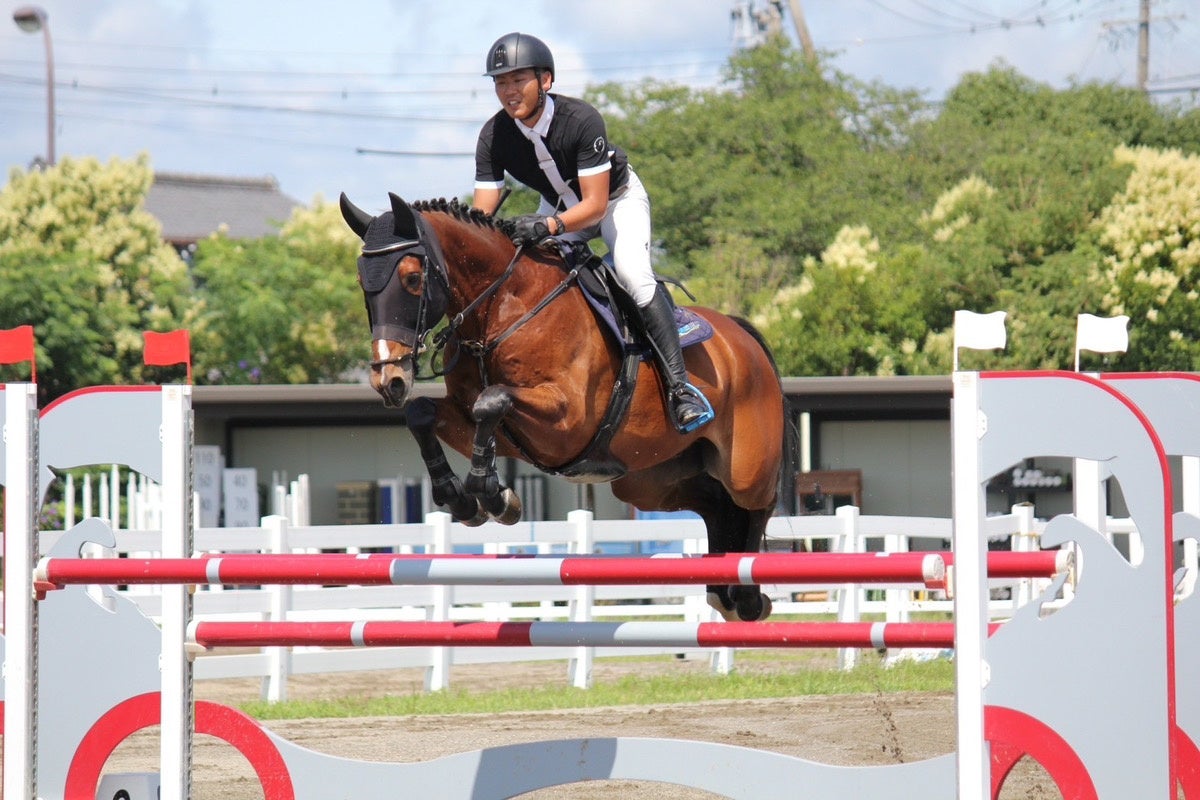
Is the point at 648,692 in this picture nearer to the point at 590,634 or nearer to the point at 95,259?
the point at 590,634

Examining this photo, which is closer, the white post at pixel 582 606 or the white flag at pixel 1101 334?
the white flag at pixel 1101 334

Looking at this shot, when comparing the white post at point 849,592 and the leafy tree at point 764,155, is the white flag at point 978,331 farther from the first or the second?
the leafy tree at point 764,155

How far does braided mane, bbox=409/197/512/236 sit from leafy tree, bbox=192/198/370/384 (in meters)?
20.3

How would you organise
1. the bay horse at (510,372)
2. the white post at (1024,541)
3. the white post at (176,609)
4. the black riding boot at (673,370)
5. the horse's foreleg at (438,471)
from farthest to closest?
the white post at (1024,541)
the black riding boot at (673,370)
the horse's foreleg at (438,471)
the bay horse at (510,372)
the white post at (176,609)

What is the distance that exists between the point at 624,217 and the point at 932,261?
18307 millimetres

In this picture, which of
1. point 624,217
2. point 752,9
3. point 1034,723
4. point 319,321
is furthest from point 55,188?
point 1034,723

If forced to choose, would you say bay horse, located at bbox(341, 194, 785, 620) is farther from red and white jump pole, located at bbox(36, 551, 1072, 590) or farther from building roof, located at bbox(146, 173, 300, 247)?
building roof, located at bbox(146, 173, 300, 247)

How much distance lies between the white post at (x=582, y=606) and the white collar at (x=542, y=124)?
17.0 feet

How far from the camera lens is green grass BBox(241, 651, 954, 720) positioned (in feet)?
27.5

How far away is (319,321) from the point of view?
26406 mm

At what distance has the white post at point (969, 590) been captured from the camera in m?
3.33

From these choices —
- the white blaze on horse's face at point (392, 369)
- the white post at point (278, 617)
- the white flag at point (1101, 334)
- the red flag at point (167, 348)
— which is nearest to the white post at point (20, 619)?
the red flag at point (167, 348)

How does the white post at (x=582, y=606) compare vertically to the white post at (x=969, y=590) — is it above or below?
below

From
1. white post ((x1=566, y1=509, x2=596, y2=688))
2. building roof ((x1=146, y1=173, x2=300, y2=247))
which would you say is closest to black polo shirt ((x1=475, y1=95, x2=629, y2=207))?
white post ((x1=566, y1=509, x2=596, y2=688))
